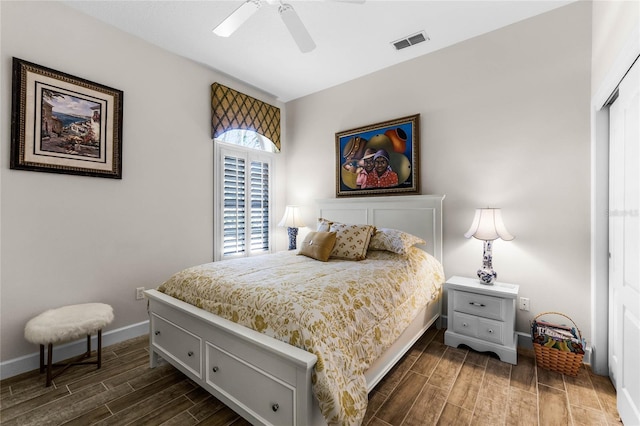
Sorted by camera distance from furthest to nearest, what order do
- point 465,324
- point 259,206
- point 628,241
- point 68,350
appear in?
point 259,206 < point 465,324 < point 68,350 < point 628,241

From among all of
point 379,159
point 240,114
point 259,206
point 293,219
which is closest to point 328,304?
point 379,159

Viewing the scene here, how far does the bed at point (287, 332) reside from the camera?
4.29 ft

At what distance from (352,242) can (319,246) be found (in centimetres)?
32

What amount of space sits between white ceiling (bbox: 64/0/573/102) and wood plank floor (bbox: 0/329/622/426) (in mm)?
2819

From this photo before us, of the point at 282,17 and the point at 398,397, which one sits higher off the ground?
the point at 282,17

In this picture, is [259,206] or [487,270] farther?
[259,206]

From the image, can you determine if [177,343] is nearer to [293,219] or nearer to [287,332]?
[287,332]

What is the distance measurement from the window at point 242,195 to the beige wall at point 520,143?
1938 millimetres

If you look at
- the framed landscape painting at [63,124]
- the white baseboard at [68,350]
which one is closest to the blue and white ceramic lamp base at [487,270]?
the white baseboard at [68,350]

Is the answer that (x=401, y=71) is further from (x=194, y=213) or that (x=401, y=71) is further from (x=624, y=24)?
(x=194, y=213)

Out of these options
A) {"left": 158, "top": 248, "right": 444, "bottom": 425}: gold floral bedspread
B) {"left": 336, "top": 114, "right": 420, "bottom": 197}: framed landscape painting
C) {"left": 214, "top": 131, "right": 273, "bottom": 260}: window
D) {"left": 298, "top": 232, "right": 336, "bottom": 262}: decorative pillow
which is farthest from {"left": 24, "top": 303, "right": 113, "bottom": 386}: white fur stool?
{"left": 336, "top": 114, "right": 420, "bottom": 197}: framed landscape painting

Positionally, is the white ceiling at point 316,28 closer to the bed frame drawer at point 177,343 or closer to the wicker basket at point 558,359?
the bed frame drawer at point 177,343

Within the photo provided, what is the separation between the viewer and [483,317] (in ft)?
7.84

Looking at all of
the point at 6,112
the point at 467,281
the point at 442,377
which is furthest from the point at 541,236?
the point at 6,112
